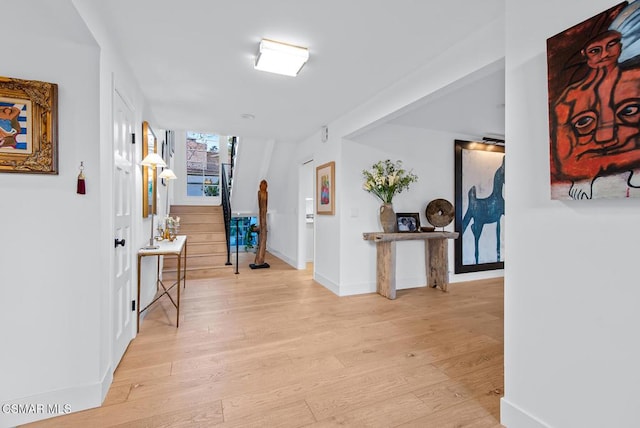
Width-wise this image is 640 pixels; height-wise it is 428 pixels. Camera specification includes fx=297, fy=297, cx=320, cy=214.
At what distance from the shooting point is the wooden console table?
3842mm

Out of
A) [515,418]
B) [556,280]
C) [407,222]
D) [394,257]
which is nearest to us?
[556,280]

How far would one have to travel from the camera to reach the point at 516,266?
1581 mm

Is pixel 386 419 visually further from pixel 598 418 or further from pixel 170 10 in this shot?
pixel 170 10

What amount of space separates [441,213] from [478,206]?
0.94 meters

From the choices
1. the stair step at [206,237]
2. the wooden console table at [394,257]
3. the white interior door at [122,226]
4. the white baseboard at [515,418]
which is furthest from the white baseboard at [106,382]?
the stair step at [206,237]

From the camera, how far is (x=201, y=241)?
19.5ft

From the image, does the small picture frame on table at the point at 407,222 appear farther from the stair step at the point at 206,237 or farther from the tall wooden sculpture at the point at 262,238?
the stair step at the point at 206,237

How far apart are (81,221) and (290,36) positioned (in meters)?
1.82

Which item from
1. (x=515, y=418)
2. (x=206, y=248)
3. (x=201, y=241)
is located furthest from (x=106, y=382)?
(x=201, y=241)

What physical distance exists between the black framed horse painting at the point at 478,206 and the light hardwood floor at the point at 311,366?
110cm

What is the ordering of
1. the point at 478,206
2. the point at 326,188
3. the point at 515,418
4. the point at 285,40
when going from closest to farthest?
the point at 515,418 → the point at 285,40 → the point at 326,188 → the point at 478,206

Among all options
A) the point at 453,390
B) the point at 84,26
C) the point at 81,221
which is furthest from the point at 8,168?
the point at 453,390

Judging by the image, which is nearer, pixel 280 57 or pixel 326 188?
pixel 280 57

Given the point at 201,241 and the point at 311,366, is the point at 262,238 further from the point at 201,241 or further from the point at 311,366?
the point at 311,366
